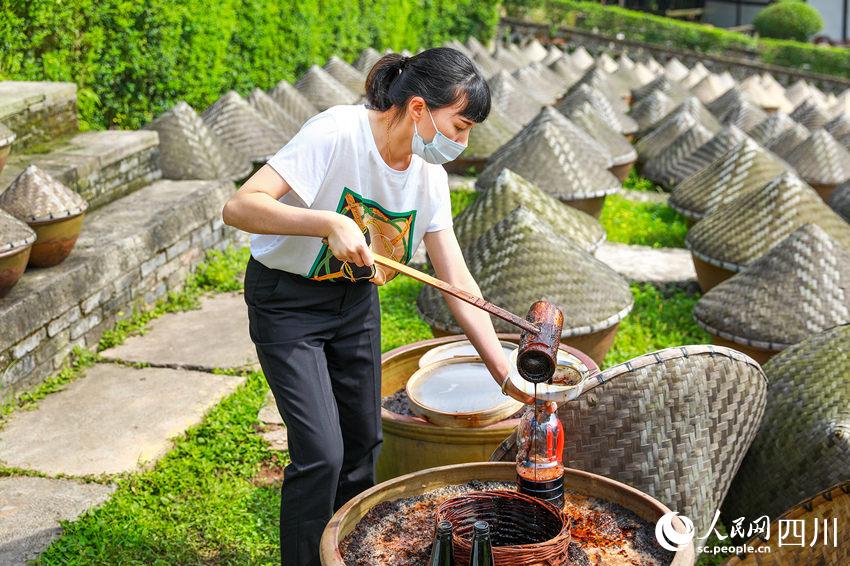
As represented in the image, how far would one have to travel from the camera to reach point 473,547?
232cm

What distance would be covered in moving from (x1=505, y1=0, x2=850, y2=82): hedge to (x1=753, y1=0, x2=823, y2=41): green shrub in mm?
3913

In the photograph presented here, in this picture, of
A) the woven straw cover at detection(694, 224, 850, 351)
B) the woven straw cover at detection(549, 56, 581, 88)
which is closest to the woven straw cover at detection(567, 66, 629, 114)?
the woven straw cover at detection(549, 56, 581, 88)

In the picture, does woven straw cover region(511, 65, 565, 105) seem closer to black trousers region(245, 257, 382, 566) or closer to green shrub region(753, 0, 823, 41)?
black trousers region(245, 257, 382, 566)

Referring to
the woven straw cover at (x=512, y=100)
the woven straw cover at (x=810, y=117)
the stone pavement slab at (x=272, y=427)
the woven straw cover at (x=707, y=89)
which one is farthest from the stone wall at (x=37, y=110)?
the woven straw cover at (x=707, y=89)

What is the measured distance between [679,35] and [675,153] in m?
20.2

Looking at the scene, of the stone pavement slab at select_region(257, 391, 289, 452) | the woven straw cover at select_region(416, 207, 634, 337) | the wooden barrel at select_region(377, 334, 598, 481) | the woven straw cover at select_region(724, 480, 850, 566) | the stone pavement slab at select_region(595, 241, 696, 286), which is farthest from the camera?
the stone pavement slab at select_region(595, 241, 696, 286)

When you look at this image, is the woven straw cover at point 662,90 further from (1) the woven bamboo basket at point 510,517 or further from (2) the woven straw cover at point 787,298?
(1) the woven bamboo basket at point 510,517

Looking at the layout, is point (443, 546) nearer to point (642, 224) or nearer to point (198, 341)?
point (198, 341)

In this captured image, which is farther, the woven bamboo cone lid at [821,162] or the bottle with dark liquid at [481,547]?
the woven bamboo cone lid at [821,162]

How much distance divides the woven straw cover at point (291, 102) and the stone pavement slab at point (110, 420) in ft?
16.5

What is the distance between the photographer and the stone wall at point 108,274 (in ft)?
16.4

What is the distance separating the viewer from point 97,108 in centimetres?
873

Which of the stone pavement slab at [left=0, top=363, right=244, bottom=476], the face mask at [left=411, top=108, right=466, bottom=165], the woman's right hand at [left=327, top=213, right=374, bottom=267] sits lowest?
the stone pavement slab at [left=0, top=363, right=244, bottom=476]

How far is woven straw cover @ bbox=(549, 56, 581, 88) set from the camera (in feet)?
52.8
